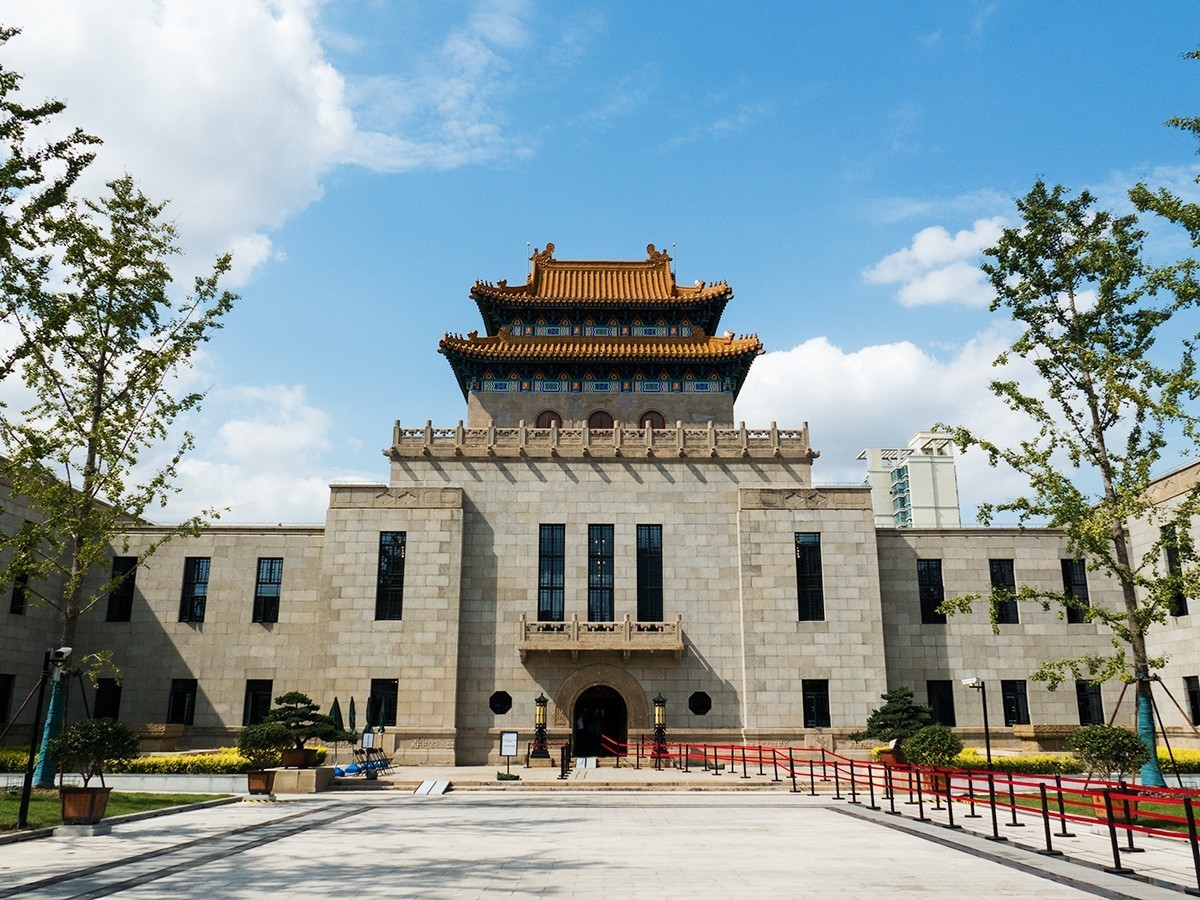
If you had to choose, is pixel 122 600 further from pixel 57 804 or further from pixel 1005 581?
pixel 1005 581

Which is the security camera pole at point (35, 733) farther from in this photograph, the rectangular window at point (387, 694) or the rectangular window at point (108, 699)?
the rectangular window at point (108, 699)

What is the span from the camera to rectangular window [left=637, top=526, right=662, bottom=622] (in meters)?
35.2

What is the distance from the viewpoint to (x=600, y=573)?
35.5m

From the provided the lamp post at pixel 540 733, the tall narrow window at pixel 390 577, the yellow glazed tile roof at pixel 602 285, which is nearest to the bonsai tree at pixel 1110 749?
the lamp post at pixel 540 733

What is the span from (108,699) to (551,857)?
2840 cm

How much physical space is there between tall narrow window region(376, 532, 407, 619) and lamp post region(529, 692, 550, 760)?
249 inches

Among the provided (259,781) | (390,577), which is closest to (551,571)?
(390,577)

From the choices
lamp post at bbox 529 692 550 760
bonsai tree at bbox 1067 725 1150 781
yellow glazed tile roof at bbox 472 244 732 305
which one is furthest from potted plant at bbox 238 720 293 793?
yellow glazed tile roof at bbox 472 244 732 305

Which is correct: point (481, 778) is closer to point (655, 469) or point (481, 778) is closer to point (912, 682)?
point (655, 469)

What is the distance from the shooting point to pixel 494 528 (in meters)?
35.8

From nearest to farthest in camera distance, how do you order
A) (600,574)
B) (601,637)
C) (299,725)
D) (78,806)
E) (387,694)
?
1. (78,806)
2. (299,725)
3. (387,694)
4. (601,637)
5. (600,574)

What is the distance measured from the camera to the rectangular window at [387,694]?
108 feet

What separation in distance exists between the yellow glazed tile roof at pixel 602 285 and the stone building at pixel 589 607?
8841 mm

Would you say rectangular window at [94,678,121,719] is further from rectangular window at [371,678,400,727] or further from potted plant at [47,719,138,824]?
potted plant at [47,719,138,824]
